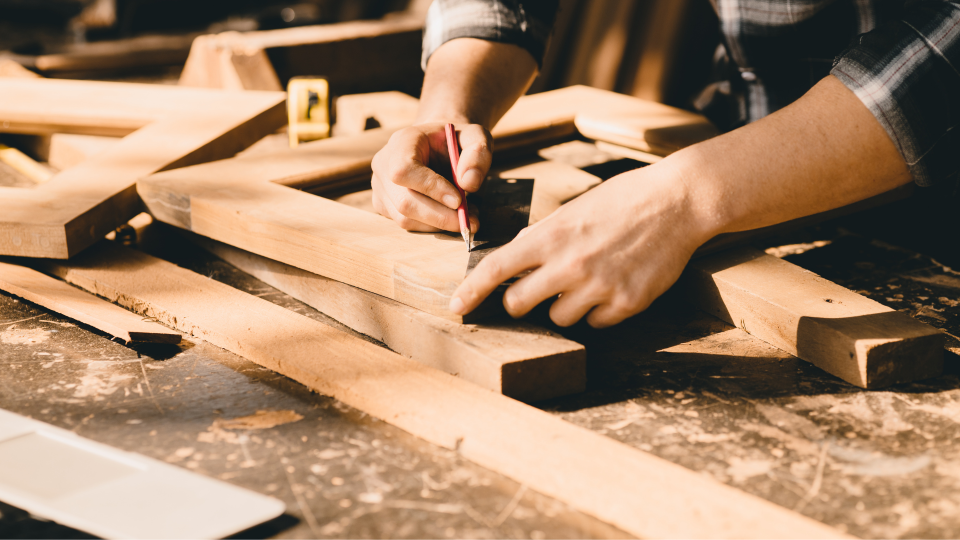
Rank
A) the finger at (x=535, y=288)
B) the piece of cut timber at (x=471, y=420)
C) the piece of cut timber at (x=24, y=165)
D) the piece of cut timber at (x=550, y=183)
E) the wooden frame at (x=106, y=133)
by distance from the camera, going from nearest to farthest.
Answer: the piece of cut timber at (x=471, y=420), the finger at (x=535, y=288), the wooden frame at (x=106, y=133), the piece of cut timber at (x=550, y=183), the piece of cut timber at (x=24, y=165)

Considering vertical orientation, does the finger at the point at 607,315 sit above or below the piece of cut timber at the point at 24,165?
below

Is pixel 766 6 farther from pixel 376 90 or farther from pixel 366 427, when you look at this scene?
pixel 376 90

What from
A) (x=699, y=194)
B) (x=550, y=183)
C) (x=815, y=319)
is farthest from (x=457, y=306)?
(x=550, y=183)

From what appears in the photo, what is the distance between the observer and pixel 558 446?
3.00 feet

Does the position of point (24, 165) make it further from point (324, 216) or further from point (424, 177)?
point (424, 177)

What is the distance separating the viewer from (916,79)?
1.14 meters

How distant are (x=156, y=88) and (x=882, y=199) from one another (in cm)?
203

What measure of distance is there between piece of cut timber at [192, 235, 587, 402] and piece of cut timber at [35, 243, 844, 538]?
0.11 feet

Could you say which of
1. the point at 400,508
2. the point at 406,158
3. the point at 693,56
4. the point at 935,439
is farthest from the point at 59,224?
the point at 693,56

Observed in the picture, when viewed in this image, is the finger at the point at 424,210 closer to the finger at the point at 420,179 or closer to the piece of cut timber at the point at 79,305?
the finger at the point at 420,179

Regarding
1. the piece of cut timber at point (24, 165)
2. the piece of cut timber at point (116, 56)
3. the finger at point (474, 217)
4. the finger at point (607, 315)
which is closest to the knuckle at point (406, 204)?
the finger at point (474, 217)

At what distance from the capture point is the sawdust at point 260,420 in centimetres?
99

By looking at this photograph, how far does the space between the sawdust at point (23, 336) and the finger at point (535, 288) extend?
0.78m

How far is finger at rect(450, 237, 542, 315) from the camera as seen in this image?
1.08 m
